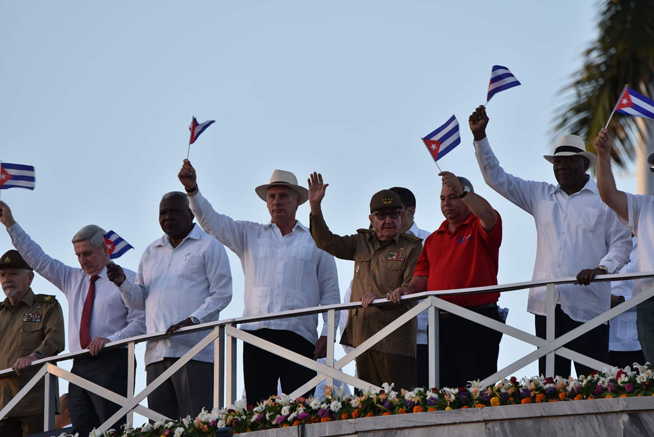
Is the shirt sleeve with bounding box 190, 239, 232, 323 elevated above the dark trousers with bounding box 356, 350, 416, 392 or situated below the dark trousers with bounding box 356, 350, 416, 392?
above

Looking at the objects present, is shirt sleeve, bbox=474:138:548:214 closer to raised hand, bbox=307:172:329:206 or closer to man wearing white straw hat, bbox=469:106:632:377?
man wearing white straw hat, bbox=469:106:632:377

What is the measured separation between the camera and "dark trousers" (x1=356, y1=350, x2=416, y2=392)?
37.9 feet

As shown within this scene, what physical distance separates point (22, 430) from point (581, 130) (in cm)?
1156

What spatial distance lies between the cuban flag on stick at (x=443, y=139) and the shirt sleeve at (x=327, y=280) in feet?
3.88

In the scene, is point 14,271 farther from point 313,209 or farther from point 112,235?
point 313,209

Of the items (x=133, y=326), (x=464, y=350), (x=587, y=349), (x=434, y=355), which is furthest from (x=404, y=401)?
(x=133, y=326)

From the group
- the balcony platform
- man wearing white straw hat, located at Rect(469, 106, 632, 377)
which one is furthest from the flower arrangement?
man wearing white straw hat, located at Rect(469, 106, 632, 377)

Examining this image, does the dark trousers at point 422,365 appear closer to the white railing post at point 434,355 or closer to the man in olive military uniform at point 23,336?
the white railing post at point 434,355

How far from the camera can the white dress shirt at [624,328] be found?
11.0 meters

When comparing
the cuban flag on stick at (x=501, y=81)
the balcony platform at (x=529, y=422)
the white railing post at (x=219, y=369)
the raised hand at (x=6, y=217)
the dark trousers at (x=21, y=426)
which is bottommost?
the dark trousers at (x=21, y=426)

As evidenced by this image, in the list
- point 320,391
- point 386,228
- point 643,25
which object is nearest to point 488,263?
point 386,228

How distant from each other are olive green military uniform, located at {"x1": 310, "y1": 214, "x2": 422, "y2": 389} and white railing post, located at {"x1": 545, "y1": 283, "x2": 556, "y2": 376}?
989 mm

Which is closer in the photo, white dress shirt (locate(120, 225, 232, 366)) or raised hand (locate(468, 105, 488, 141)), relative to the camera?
raised hand (locate(468, 105, 488, 141))

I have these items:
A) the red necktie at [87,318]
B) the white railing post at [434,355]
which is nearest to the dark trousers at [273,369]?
the white railing post at [434,355]
